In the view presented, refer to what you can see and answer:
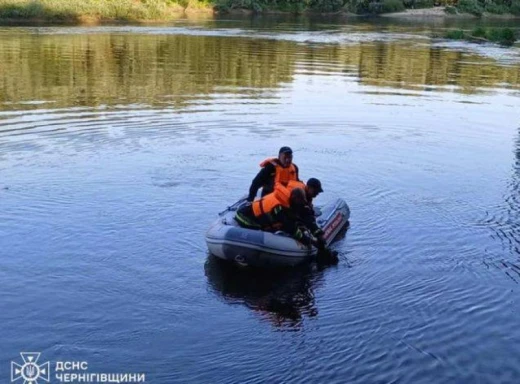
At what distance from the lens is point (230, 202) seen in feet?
50.1

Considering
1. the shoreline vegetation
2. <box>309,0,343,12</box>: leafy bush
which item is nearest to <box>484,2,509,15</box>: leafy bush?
the shoreline vegetation

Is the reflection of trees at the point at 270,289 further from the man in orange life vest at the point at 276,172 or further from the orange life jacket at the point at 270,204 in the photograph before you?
the man in orange life vest at the point at 276,172

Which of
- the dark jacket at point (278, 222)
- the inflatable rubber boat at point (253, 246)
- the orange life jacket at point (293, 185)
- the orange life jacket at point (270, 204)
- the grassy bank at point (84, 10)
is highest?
the grassy bank at point (84, 10)

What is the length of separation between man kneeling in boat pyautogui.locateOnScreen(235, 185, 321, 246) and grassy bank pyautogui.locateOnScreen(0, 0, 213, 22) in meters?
58.0

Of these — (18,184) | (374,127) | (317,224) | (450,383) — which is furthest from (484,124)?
(450,383)

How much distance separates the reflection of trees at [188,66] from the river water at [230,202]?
290mm

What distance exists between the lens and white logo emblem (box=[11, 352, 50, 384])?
8.70 metres

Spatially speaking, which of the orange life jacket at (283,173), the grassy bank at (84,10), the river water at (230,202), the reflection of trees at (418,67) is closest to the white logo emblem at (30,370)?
the river water at (230,202)

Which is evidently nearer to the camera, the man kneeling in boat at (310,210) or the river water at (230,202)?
the river water at (230,202)

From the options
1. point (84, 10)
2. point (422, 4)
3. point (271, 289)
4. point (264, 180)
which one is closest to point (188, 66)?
point (264, 180)

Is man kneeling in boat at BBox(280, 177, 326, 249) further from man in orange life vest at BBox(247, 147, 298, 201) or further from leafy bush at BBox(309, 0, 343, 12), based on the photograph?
leafy bush at BBox(309, 0, 343, 12)

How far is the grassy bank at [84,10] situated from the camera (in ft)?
210

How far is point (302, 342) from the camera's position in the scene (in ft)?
32.1

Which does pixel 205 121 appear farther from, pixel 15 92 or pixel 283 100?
pixel 15 92
